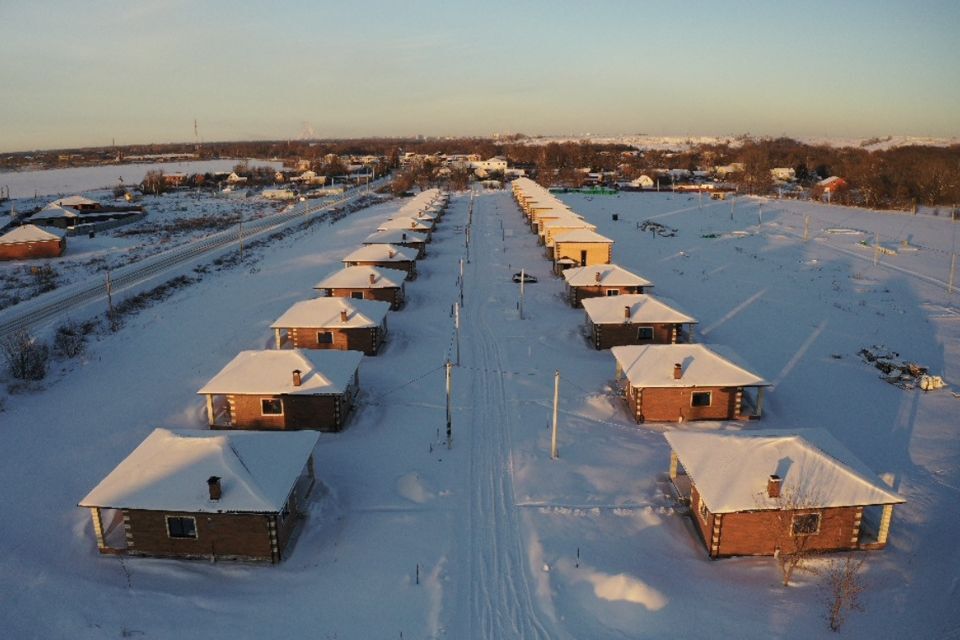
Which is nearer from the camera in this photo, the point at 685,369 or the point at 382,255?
the point at 685,369

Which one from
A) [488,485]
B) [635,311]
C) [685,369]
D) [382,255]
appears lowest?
[488,485]

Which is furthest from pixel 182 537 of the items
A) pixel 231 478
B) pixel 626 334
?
pixel 626 334

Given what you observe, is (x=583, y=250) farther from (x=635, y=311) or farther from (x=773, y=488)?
(x=773, y=488)

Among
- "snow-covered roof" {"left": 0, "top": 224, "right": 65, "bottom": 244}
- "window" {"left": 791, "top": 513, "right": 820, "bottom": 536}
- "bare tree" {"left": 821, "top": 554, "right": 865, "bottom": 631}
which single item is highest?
"snow-covered roof" {"left": 0, "top": 224, "right": 65, "bottom": 244}

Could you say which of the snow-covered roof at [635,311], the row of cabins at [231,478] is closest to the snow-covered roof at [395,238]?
the snow-covered roof at [635,311]

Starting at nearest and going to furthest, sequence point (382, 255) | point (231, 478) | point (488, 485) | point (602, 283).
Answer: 1. point (231, 478)
2. point (488, 485)
3. point (602, 283)
4. point (382, 255)

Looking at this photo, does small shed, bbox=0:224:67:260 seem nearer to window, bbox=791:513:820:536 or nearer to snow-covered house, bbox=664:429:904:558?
snow-covered house, bbox=664:429:904:558

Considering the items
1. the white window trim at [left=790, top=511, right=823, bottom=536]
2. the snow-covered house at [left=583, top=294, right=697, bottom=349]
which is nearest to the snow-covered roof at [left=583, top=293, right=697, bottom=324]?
the snow-covered house at [left=583, top=294, right=697, bottom=349]

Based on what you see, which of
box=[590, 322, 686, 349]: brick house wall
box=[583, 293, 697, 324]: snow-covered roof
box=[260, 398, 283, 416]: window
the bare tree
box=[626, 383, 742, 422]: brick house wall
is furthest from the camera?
box=[590, 322, 686, 349]: brick house wall
